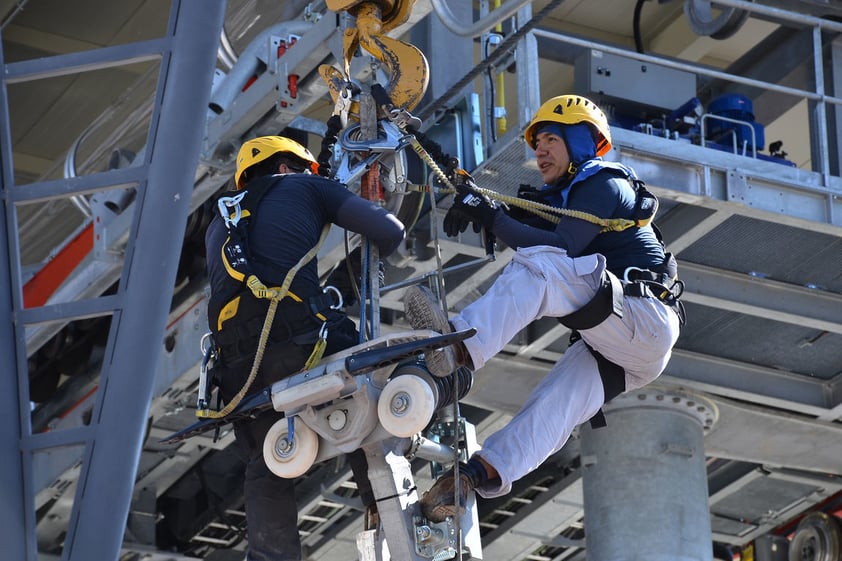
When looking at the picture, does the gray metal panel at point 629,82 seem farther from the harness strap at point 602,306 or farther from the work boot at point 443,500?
the work boot at point 443,500

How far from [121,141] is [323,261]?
3351 millimetres

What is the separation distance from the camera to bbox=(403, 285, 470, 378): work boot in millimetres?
7117

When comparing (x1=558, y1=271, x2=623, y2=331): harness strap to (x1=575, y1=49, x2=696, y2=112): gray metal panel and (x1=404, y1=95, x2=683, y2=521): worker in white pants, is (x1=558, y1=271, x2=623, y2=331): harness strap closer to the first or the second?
(x1=404, y1=95, x2=683, y2=521): worker in white pants

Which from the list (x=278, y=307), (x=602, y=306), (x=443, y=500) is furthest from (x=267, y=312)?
(x=602, y=306)

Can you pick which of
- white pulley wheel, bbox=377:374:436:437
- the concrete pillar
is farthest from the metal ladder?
the concrete pillar

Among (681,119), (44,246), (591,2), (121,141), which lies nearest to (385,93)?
(681,119)

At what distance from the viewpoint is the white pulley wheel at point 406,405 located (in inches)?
277

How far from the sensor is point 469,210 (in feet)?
26.1

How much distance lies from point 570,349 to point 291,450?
1.68 meters

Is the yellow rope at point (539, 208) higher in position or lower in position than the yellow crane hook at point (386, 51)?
lower

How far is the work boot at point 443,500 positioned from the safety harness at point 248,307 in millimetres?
773

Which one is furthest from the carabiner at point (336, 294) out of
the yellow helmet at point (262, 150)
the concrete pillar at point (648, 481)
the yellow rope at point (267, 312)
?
the concrete pillar at point (648, 481)

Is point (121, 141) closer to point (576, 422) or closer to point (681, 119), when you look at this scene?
point (681, 119)

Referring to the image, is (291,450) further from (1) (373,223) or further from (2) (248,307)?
(1) (373,223)
